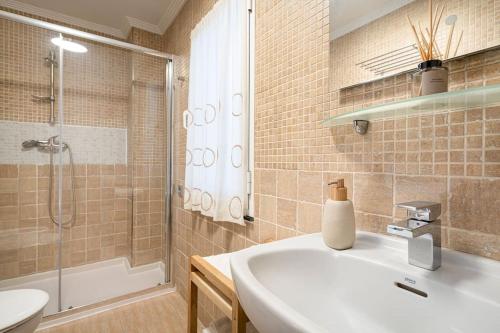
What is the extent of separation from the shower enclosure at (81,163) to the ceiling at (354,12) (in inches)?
65.9

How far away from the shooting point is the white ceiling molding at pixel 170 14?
6.57ft

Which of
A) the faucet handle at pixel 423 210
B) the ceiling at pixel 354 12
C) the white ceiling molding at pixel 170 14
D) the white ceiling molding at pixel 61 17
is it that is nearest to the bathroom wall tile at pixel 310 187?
the faucet handle at pixel 423 210

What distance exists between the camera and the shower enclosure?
1801mm

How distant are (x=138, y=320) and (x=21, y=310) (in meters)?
0.70

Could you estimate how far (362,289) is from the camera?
575 mm

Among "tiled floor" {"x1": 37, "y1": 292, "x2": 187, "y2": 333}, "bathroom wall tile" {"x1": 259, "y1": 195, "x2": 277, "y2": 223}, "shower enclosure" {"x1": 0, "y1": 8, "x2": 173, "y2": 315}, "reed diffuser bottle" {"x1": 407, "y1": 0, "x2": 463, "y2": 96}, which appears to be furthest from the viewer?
"shower enclosure" {"x1": 0, "y1": 8, "x2": 173, "y2": 315}

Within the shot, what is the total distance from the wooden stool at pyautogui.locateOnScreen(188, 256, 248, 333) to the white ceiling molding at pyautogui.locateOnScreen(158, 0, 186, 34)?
203 cm

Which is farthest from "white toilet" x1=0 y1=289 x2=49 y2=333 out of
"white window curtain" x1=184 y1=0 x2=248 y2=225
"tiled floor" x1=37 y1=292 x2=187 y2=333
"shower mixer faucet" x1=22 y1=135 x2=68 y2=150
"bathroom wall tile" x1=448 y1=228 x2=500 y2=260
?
"bathroom wall tile" x1=448 y1=228 x2=500 y2=260

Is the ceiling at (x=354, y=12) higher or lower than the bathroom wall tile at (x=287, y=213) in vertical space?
higher

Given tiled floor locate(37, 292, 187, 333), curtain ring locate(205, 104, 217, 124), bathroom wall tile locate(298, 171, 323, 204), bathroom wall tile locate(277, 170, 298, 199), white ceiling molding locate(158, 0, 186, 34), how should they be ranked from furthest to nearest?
white ceiling molding locate(158, 0, 186, 34)
tiled floor locate(37, 292, 187, 333)
curtain ring locate(205, 104, 217, 124)
bathroom wall tile locate(277, 170, 298, 199)
bathroom wall tile locate(298, 171, 323, 204)

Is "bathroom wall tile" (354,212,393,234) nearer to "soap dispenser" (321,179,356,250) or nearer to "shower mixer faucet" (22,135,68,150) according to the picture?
"soap dispenser" (321,179,356,250)

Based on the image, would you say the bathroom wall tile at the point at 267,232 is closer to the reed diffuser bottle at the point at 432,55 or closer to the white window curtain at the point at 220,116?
the white window curtain at the point at 220,116

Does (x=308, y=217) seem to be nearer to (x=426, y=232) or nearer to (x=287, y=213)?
(x=287, y=213)

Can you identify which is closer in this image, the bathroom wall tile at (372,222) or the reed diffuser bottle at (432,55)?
the reed diffuser bottle at (432,55)
